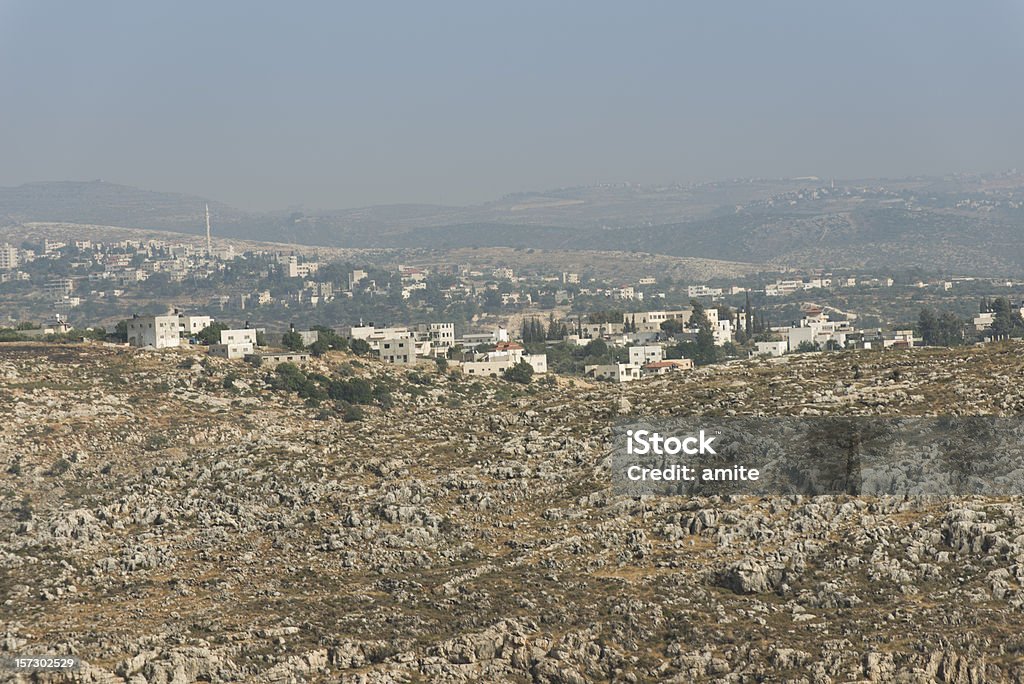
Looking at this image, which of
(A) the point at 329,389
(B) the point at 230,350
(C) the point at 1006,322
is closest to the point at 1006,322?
(C) the point at 1006,322

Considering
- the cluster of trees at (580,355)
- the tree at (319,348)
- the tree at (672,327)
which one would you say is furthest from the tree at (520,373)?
the tree at (672,327)

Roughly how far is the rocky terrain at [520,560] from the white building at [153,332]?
3702cm

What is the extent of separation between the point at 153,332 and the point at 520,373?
66.7 ft

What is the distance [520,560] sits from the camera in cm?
3788

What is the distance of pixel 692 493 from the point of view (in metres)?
40.5

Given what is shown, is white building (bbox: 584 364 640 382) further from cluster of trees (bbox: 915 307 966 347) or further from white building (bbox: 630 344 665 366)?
cluster of trees (bbox: 915 307 966 347)

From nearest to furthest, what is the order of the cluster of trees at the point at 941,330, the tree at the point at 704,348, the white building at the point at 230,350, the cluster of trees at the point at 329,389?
the cluster of trees at the point at 329,389 < the white building at the point at 230,350 < the tree at the point at 704,348 < the cluster of trees at the point at 941,330

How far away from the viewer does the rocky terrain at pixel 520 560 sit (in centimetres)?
3209

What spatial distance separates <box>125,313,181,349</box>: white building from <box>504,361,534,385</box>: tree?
18458 mm

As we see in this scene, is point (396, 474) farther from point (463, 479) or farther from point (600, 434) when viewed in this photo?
point (600, 434)

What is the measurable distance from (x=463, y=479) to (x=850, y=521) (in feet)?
35.2

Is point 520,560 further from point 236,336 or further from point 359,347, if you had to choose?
point 359,347

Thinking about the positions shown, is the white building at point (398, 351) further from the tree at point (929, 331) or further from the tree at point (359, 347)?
the tree at point (929, 331)

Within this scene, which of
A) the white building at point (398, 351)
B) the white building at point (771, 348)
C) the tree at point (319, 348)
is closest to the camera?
the tree at point (319, 348)
